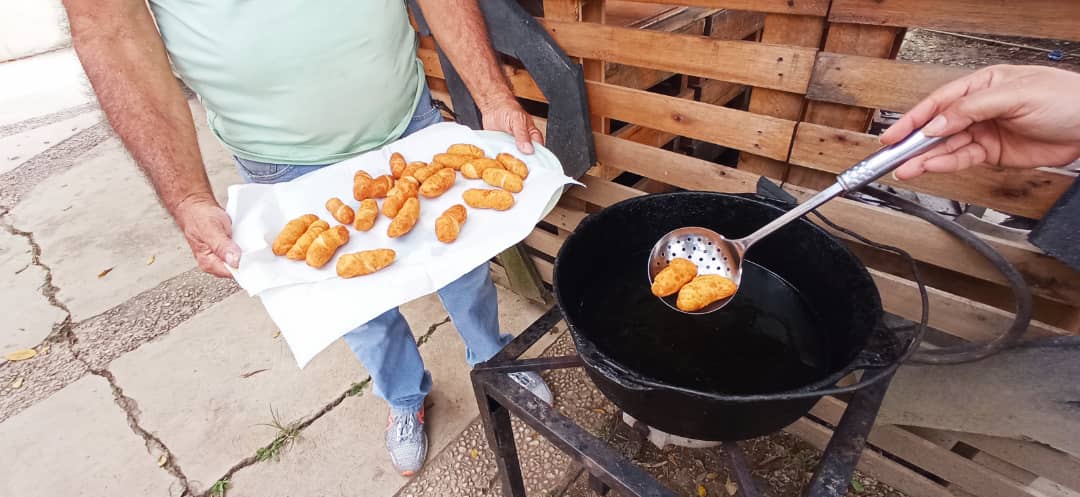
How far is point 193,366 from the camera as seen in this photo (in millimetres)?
2752

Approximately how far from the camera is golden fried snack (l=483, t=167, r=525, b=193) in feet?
5.54

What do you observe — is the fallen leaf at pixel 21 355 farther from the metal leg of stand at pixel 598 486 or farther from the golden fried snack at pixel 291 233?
the metal leg of stand at pixel 598 486

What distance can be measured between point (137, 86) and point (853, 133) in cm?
196

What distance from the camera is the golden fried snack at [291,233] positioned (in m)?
1.53

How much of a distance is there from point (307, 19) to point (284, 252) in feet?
2.31

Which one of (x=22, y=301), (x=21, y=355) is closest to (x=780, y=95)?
(x=21, y=355)

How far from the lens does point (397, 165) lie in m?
1.85

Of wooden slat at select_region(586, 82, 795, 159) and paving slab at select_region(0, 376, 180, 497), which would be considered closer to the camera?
wooden slat at select_region(586, 82, 795, 159)

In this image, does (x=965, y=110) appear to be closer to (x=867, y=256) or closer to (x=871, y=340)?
(x=871, y=340)

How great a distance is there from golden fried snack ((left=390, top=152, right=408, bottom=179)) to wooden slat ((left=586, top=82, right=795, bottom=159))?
2.37 feet

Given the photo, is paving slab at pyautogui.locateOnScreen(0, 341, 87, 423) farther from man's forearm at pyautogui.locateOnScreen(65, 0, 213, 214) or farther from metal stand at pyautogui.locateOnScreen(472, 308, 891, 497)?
metal stand at pyautogui.locateOnScreen(472, 308, 891, 497)

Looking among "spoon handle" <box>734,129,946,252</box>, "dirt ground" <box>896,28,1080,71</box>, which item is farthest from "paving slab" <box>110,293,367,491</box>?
"dirt ground" <box>896,28,1080,71</box>

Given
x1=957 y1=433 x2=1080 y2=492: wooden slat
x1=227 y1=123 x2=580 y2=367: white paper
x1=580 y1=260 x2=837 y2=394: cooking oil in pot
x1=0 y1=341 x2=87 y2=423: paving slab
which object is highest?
x1=227 y1=123 x2=580 y2=367: white paper

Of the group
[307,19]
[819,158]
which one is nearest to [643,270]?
[819,158]
